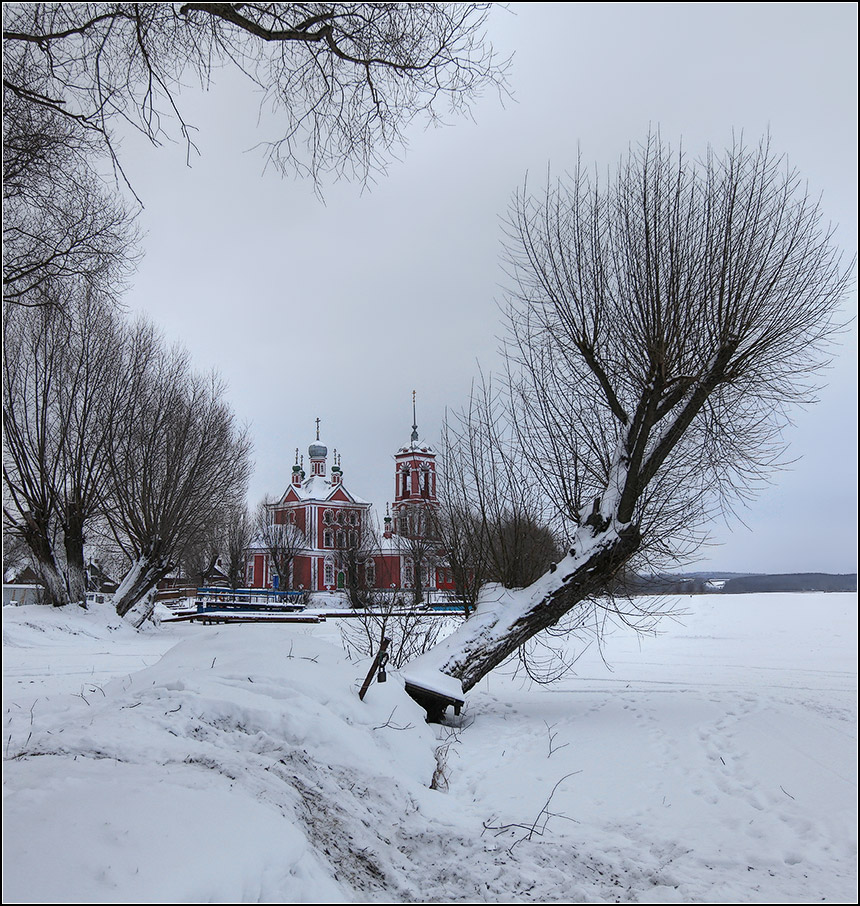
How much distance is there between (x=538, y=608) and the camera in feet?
29.8

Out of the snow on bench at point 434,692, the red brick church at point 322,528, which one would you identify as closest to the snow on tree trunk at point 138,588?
the snow on bench at point 434,692

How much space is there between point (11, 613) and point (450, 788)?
15.0 m

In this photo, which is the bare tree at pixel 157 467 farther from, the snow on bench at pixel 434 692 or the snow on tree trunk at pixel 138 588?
the snow on bench at pixel 434 692

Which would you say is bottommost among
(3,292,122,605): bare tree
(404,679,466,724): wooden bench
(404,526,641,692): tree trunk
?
(404,679,466,724): wooden bench

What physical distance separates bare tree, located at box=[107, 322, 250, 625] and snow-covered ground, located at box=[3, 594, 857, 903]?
10.9m

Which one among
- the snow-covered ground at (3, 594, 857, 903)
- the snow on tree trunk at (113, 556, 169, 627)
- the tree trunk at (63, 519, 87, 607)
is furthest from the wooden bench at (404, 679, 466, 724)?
the snow on tree trunk at (113, 556, 169, 627)

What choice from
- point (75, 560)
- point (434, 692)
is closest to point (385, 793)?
point (434, 692)

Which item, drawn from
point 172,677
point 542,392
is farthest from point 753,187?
point 172,677

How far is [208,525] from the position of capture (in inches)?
880

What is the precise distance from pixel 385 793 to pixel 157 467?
16.6 meters

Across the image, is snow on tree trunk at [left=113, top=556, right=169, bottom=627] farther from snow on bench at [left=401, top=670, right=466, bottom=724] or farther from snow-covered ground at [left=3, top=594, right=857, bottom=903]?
snow on bench at [left=401, top=670, right=466, bottom=724]

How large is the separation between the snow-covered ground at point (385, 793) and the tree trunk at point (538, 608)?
735mm

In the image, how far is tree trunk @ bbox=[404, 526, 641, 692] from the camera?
888cm

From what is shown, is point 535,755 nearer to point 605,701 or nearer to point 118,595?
point 605,701
